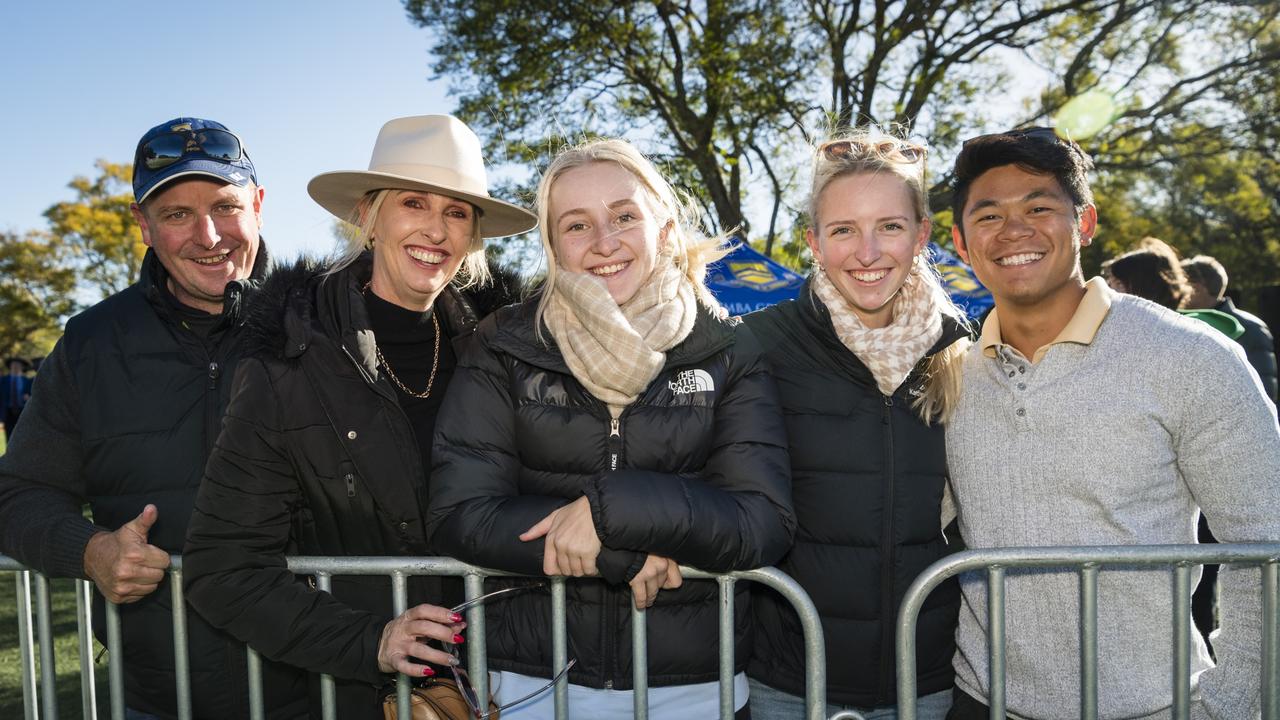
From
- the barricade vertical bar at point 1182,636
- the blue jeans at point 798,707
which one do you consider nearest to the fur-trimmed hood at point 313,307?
the blue jeans at point 798,707

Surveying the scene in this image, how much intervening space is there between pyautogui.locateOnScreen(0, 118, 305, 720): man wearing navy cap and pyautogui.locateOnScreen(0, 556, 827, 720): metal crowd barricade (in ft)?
0.36

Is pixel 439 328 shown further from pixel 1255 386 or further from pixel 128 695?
pixel 1255 386

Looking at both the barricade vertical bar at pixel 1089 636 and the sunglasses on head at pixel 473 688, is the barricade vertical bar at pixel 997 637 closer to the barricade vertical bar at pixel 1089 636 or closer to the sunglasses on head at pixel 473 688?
the barricade vertical bar at pixel 1089 636

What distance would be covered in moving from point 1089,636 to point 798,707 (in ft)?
2.65

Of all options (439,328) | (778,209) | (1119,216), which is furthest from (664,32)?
(439,328)

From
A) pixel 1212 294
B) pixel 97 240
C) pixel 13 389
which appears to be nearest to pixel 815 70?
pixel 1212 294

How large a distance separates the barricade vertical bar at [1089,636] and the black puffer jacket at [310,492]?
1712 mm

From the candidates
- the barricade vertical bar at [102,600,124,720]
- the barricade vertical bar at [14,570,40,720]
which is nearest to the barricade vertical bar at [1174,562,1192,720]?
the barricade vertical bar at [102,600,124,720]

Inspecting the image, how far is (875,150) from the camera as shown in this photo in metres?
2.60

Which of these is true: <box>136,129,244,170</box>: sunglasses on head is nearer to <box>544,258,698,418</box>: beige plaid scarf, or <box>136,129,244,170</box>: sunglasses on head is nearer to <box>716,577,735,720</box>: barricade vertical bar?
<box>544,258,698,418</box>: beige plaid scarf

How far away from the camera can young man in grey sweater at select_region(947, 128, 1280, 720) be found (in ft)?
7.18

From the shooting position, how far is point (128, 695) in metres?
2.69

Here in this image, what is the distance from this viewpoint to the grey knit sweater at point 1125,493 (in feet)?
7.14

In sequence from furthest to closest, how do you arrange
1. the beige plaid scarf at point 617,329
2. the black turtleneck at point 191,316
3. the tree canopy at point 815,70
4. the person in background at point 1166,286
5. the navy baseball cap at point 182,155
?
1. the tree canopy at point 815,70
2. the person in background at point 1166,286
3. the navy baseball cap at point 182,155
4. the black turtleneck at point 191,316
5. the beige plaid scarf at point 617,329
